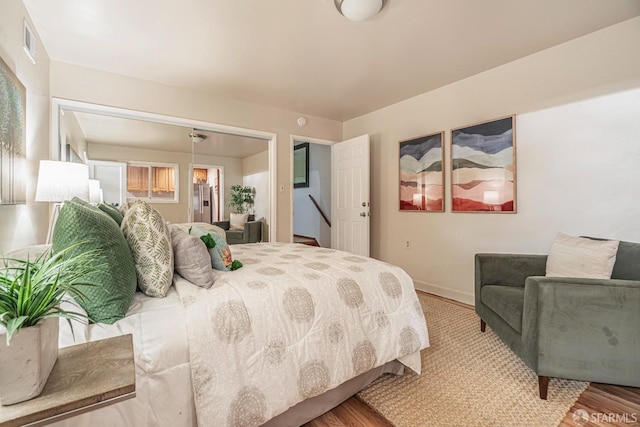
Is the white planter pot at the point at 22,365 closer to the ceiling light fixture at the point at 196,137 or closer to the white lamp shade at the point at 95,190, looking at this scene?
the white lamp shade at the point at 95,190

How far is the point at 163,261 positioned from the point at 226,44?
1.99 meters

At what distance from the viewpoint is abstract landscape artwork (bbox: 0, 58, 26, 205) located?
1.48 metres

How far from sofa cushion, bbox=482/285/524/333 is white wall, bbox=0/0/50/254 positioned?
3.00 m

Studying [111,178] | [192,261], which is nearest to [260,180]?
[111,178]

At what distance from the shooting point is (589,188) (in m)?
2.31

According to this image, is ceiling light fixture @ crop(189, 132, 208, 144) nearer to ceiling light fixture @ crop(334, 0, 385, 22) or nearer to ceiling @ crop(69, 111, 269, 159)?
ceiling @ crop(69, 111, 269, 159)

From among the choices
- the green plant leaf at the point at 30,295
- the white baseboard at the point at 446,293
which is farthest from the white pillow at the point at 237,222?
the green plant leaf at the point at 30,295

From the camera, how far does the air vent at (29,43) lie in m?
1.94

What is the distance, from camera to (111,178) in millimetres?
3096

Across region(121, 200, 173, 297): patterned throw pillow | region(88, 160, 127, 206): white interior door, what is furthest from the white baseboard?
region(88, 160, 127, 206): white interior door

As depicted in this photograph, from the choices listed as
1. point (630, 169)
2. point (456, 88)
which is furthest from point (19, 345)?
point (456, 88)

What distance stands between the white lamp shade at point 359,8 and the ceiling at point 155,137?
2234 mm

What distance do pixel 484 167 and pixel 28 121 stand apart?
12.7 ft

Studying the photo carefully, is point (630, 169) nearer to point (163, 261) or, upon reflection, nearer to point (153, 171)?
point (163, 261)
